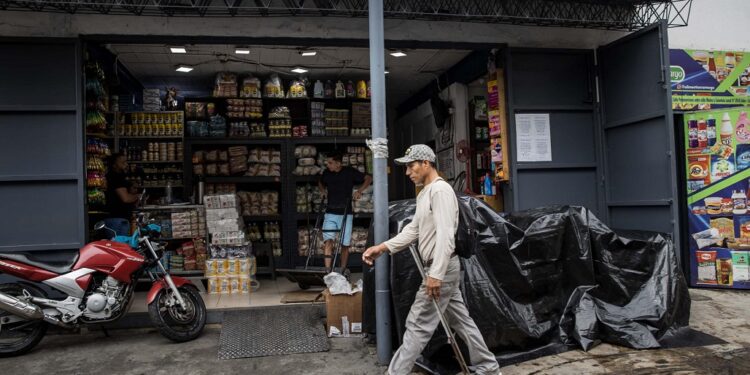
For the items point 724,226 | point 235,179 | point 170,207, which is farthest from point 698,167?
point 170,207

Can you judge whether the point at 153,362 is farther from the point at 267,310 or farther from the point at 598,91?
the point at 598,91

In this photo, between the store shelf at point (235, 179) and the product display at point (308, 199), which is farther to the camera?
the product display at point (308, 199)

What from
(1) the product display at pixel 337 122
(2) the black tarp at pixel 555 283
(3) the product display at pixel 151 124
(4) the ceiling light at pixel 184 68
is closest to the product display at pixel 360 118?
(1) the product display at pixel 337 122

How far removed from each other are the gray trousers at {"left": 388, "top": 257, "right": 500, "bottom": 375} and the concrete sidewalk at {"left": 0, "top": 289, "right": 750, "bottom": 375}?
0.53 meters

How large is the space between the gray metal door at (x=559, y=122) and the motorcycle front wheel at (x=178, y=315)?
3981 mm

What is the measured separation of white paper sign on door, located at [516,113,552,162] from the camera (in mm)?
6875

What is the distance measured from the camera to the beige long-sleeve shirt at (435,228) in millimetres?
3660

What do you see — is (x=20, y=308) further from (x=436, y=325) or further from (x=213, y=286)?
(x=436, y=325)

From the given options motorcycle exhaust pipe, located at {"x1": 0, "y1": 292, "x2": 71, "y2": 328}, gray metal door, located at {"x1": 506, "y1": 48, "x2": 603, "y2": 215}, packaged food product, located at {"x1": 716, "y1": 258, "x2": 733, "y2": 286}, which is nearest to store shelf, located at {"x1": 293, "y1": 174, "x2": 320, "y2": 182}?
gray metal door, located at {"x1": 506, "y1": 48, "x2": 603, "y2": 215}

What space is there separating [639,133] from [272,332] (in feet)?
15.6

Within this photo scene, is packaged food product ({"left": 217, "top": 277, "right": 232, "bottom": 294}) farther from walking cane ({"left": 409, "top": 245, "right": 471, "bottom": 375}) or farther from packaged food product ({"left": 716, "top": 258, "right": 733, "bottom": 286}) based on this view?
packaged food product ({"left": 716, "top": 258, "right": 733, "bottom": 286})

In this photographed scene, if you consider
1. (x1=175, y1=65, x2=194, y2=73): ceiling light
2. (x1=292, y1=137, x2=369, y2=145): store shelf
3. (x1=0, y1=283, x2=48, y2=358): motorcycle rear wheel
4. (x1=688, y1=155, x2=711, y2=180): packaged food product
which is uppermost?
(x1=175, y1=65, x2=194, y2=73): ceiling light

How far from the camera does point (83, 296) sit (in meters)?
5.05

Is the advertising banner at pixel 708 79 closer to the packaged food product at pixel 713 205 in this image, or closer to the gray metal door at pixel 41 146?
the packaged food product at pixel 713 205
